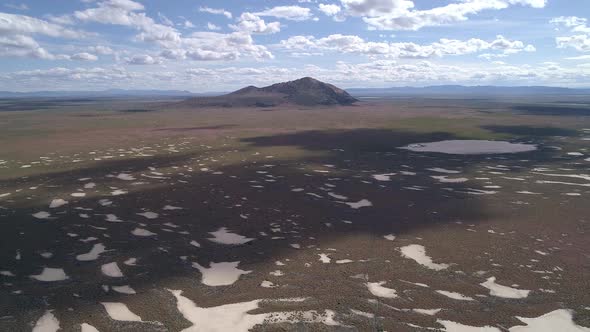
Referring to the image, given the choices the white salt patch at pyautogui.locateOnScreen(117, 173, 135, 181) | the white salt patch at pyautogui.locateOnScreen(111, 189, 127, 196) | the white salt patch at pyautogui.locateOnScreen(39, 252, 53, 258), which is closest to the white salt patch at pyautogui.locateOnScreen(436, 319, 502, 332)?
the white salt patch at pyautogui.locateOnScreen(39, 252, 53, 258)

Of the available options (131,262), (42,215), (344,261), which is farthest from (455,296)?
(42,215)

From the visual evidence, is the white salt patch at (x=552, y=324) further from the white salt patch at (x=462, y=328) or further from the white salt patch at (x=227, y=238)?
the white salt patch at (x=227, y=238)

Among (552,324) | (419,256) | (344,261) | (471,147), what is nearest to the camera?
(552,324)

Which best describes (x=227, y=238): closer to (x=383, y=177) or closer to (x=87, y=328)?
(x=87, y=328)

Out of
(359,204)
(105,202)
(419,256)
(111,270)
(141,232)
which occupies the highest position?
(105,202)

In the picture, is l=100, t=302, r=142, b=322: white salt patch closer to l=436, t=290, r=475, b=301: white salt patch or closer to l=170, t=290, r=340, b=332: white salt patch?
l=170, t=290, r=340, b=332: white salt patch

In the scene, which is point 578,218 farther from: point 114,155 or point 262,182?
point 114,155

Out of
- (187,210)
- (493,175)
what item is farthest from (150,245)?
(493,175)
